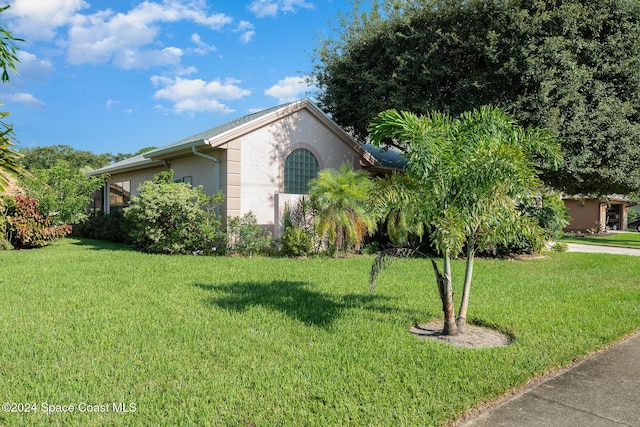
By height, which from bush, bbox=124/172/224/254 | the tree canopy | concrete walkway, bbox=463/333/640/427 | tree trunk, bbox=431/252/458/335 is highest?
the tree canopy

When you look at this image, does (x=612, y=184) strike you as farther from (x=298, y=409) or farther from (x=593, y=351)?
(x=298, y=409)

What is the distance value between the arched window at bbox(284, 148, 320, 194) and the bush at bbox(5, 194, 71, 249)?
9086mm

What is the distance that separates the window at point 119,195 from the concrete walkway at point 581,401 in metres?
20.4

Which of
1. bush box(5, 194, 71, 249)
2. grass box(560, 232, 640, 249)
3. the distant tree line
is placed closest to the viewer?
bush box(5, 194, 71, 249)

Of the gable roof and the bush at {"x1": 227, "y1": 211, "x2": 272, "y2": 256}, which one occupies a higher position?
the gable roof

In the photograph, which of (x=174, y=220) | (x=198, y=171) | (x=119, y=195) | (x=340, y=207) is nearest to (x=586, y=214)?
(x=340, y=207)

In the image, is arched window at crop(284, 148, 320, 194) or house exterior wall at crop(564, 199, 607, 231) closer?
arched window at crop(284, 148, 320, 194)

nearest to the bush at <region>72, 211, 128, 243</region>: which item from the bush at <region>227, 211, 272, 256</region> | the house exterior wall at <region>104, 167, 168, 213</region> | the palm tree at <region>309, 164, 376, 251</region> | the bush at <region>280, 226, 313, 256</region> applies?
the house exterior wall at <region>104, 167, 168, 213</region>

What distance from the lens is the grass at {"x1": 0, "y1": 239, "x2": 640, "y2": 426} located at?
3.60 m

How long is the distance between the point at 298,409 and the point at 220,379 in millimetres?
966

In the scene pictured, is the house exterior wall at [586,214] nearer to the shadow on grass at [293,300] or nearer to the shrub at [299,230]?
the shrub at [299,230]

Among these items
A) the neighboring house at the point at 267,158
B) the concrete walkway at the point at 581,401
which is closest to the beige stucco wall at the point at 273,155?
the neighboring house at the point at 267,158

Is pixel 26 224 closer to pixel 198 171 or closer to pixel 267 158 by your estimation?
pixel 198 171

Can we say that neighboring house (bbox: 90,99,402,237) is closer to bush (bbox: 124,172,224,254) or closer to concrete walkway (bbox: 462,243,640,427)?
bush (bbox: 124,172,224,254)
